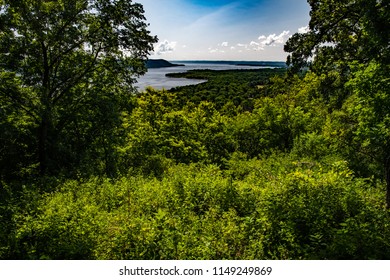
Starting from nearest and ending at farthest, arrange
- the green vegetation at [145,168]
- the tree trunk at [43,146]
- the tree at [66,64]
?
the green vegetation at [145,168] < the tree at [66,64] < the tree trunk at [43,146]

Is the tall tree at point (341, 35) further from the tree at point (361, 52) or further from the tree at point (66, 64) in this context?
the tree at point (66, 64)

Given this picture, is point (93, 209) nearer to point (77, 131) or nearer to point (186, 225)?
point (186, 225)

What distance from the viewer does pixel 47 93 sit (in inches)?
547

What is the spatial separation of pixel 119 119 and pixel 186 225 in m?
10.0

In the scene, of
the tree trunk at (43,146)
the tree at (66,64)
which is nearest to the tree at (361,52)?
the tree at (66,64)

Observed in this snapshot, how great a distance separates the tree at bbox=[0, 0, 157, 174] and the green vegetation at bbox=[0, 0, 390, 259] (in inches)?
2.4

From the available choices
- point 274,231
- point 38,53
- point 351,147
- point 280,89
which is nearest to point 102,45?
point 38,53

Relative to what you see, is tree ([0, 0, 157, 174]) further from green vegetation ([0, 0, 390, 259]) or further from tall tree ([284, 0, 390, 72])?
tall tree ([284, 0, 390, 72])

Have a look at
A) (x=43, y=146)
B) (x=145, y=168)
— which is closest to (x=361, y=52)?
(x=145, y=168)

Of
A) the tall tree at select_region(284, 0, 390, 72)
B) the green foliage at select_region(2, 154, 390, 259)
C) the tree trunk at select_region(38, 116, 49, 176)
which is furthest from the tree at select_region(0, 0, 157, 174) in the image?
the tall tree at select_region(284, 0, 390, 72)

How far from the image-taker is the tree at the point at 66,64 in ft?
43.3

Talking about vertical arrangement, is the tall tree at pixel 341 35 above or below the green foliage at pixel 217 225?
above

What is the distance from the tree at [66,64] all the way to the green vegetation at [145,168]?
0.20 feet

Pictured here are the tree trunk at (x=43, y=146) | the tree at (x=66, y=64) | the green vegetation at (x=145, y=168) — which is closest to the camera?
the green vegetation at (x=145, y=168)
